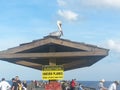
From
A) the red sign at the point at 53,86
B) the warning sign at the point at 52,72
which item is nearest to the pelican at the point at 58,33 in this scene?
the warning sign at the point at 52,72

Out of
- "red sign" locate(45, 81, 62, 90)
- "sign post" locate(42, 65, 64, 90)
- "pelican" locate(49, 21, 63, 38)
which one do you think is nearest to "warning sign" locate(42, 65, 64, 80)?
"sign post" locate(42, 65, 64, 90)

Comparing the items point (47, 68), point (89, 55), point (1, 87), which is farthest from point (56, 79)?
point (1, 87)

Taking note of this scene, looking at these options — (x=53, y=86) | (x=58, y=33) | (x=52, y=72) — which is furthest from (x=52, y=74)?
(x=58, y=33)

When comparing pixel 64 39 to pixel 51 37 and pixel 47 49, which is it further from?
Answer: pixel 47 49

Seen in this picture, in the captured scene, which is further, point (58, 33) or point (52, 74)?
point (52, 74)

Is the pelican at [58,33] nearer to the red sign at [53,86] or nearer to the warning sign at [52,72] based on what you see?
the warning sign at [52,72]

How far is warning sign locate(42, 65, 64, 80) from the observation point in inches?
706

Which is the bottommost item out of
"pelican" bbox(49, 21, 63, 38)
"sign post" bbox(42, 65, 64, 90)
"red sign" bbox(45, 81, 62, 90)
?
"red sign" bbox(45, 81, 62, 90)

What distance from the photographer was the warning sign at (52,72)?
706 inches

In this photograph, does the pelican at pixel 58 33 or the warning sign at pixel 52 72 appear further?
the warning sign at pixel 52 72

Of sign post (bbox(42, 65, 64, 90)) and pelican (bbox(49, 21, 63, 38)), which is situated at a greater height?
pelican (bbox(49, 21, 63, 38))

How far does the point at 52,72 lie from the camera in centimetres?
1797

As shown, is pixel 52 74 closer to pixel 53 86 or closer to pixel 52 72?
pixel 52 72

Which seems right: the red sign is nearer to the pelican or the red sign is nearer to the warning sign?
the warning sign
